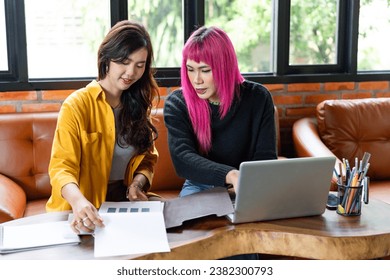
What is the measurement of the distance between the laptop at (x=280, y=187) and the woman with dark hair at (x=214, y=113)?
0.40 m

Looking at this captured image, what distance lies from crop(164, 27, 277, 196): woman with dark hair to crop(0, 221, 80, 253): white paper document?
59 centimetres

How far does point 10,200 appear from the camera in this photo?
7.69 ft

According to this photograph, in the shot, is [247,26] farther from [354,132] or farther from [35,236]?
[35,236]

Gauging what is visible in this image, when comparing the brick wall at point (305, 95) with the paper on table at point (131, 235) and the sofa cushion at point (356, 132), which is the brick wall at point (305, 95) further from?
the paper on table at point (131, 235)

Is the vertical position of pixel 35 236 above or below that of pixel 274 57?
below

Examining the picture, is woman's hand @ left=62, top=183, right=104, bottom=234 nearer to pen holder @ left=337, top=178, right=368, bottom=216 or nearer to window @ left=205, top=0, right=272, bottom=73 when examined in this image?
pen holder @ left=337, top=178, right=368, bottom=216

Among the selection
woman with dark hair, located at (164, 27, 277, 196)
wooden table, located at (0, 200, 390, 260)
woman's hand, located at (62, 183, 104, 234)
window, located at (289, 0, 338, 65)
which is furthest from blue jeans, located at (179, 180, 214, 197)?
window, located at (289, 0, 338, 65)

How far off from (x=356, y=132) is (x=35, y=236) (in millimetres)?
2128

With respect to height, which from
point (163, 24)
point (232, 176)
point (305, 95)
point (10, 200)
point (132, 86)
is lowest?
point (10, 200)

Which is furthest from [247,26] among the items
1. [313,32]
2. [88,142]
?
[88,142]

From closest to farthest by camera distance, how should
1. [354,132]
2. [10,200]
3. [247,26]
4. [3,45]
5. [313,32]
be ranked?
[10,200], [3,45], [354,132], [247,26], [313,32]

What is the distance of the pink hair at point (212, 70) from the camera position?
6.55ft

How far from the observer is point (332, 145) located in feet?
9.99

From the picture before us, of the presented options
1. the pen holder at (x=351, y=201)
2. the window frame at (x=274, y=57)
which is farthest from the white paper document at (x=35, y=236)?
the window frame at (x=274, y=57)
